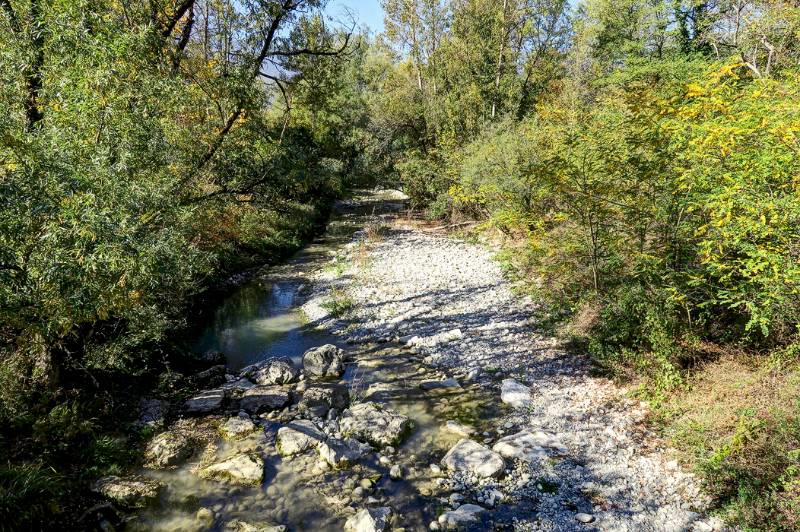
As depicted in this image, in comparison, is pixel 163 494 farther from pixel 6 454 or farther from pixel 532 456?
pixel 532 456

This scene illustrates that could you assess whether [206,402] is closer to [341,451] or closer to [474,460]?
[341,451]

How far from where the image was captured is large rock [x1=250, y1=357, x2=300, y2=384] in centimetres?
985

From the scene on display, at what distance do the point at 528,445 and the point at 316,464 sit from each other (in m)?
3.49

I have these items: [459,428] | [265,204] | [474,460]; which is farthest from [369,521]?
[265,204]

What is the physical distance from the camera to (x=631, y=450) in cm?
668

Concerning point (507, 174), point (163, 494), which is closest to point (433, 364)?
point (163, 494)

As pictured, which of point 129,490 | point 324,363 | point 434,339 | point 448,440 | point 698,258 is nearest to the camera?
point 129,490

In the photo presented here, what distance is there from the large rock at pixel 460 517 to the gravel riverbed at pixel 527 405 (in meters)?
0.16

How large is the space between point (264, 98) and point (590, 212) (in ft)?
27.1

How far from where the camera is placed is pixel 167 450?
7.20m

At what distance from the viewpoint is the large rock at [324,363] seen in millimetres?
10188

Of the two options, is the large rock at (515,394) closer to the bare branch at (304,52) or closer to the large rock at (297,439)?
the large rock at (297,439)

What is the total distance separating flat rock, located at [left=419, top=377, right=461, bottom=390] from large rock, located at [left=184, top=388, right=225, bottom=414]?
4222 mm

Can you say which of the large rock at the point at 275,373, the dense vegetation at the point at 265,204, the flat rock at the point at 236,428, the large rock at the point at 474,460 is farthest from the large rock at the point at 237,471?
the large rock at the point at 474,460
